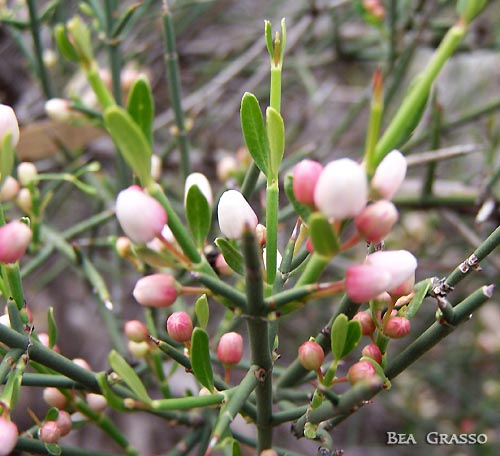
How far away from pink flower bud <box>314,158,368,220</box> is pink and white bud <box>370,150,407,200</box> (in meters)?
0.04

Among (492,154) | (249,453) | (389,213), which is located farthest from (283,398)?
(249,453)

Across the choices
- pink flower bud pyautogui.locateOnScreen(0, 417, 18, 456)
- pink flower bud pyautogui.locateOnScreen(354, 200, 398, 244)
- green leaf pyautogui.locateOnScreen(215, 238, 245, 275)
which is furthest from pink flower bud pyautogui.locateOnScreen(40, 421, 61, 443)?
pink flower bud pyautogui.locateOnScreen(354, 200, 398, 244)

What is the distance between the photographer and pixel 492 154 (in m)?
1.14

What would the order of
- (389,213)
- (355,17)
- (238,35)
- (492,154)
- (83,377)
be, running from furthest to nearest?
1. (238,35)
2. (355,17)
3. (492,154)
4. (83,377)
5. (389,213)

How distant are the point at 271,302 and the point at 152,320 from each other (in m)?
0.44

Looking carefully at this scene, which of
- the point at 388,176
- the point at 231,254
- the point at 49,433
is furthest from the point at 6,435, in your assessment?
the point at 388,176

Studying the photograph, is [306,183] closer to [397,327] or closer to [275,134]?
[275,134]

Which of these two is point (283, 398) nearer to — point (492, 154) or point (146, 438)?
point (492, 154)

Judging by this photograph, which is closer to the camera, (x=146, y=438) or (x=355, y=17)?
(x=355, y=17)

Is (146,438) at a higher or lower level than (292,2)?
lower

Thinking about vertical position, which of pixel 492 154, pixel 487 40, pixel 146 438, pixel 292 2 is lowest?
pixel 146 438

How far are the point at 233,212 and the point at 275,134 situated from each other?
0.22 ft

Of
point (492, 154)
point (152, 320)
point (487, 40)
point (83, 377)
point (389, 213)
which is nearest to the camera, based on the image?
point (389, 213)

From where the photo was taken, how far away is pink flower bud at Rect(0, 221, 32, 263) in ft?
1.45
